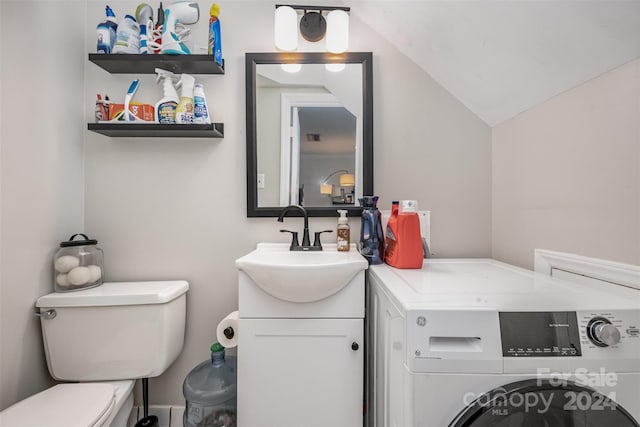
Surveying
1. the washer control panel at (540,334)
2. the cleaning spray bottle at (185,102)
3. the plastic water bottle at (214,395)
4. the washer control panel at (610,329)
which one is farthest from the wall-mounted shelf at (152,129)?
the washer control panel at (610,329)

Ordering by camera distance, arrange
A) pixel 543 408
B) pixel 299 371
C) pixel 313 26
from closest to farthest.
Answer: pixel 543 408 < pixel 299 371 < pixel 313 26

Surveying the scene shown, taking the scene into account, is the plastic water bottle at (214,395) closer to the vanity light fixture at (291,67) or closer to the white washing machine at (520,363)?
the white washing machine at (520,363)

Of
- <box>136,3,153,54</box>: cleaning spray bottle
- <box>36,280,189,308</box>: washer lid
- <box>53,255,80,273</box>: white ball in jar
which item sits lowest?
<box>36,280,189,308</box>: washer lid

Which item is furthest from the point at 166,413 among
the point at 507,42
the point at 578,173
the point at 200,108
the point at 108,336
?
the point at 507,42

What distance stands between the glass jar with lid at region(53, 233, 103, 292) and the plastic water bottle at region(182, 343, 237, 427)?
2.14 ft

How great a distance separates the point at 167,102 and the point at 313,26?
2.66 ft

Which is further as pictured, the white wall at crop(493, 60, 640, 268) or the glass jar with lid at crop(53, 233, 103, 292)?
the glass jar with lid at crop(53, 233, 103, 292)

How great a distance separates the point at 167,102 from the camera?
4.35 ft

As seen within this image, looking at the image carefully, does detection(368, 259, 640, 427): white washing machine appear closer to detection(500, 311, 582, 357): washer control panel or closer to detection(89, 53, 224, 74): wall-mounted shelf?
detection(500, 311, 582, 357): washer control panel

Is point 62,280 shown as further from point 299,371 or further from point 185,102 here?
point 299,371

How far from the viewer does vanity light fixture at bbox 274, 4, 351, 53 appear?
53.1 inches

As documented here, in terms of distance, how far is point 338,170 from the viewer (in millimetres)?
1440

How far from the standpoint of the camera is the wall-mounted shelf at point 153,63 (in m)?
1.27

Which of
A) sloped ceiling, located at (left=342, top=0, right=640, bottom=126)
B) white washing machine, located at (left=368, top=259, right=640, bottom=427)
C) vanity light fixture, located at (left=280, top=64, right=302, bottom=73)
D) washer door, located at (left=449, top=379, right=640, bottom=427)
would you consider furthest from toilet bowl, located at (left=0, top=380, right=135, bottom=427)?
sloped ceiling, located at (left=342, top=0, right=640, bottom=126)
